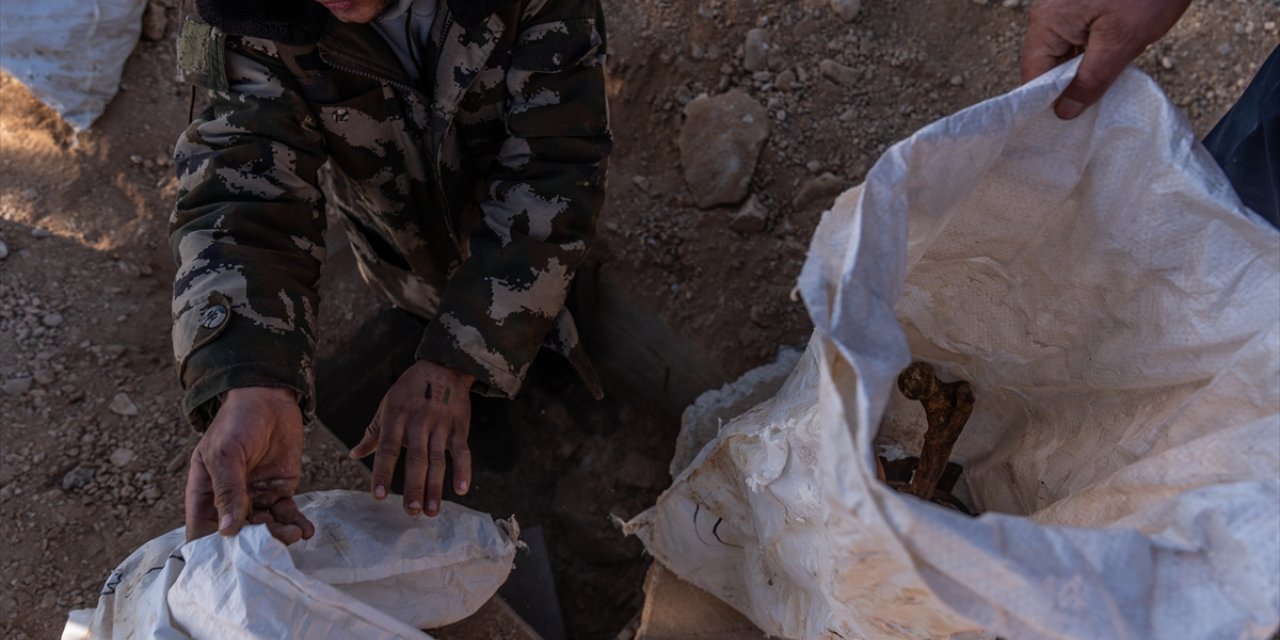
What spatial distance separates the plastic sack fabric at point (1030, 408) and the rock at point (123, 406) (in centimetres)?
103

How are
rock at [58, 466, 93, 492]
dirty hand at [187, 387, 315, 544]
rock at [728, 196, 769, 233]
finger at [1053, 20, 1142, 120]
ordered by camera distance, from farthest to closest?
rock at [728, 196, 769, 233]
rock at [58, 466, 93, 492]
dirty hand at [187, 387, 315, 544]
finger at [1053, 20, 1142, 120]

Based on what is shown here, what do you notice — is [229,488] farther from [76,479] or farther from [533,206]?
[76,479]

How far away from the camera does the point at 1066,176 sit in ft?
3.18

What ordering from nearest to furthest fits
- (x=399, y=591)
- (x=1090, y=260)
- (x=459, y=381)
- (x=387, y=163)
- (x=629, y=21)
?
(x=1090, y=260) < (x=399, y=591) < (x=459, y=381) < (x=387, y=163) < (x=629, y=21)

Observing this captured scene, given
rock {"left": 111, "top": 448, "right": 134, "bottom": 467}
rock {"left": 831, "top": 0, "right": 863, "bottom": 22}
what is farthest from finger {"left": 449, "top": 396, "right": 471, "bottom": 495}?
rock {"left": 831, "top": 0, "right": 863, "bottom": 22}

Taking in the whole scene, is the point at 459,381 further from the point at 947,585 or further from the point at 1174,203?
the point at 1174,203

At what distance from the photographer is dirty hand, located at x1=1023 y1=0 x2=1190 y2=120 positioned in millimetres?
891

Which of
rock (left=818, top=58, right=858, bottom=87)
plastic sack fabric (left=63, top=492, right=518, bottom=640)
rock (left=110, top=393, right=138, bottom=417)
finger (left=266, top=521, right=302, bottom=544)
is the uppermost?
rock (left=818, top=58, right=858, bottom=87)

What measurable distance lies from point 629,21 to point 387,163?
853 mm

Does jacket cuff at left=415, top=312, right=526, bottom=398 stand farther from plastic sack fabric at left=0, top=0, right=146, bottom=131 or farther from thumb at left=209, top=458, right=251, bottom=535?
plastic sack fabric at left=0, top=0, right=146, bottom=131

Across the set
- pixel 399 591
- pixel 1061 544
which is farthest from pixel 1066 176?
pixel 399 591

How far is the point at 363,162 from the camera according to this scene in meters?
1.36

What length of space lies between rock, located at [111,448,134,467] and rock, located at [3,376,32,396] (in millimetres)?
217

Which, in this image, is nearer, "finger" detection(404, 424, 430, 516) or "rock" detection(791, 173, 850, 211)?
"finger" detection(404, 424, 430, 516)
